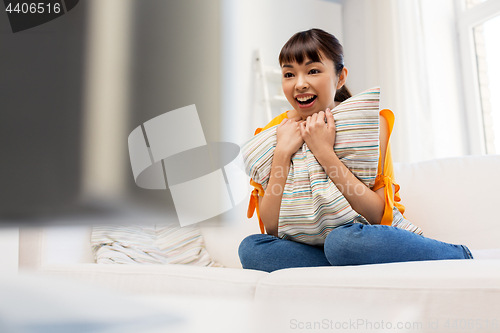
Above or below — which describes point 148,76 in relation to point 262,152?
above

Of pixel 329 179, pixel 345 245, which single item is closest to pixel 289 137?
pixel 329 179

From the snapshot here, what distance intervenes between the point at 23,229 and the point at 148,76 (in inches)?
40.9

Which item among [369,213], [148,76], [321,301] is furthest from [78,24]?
[321,301]

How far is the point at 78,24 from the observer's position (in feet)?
5.73

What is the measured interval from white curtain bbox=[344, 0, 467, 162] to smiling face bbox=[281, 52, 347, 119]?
1430 millimetres

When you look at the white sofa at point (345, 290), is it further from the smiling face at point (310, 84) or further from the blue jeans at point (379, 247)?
the smiling face at point (310, 84)

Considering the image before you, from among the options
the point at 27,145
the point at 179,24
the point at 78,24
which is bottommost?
the point at 27,145

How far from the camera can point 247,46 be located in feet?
7.54

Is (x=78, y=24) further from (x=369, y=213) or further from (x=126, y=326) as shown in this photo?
(x=126, y=326)

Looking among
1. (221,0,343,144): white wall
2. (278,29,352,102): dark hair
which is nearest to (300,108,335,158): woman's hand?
(278,29,352,102): dark hair

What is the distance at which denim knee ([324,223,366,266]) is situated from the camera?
0.68 metres

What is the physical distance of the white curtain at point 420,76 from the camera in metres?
2.16

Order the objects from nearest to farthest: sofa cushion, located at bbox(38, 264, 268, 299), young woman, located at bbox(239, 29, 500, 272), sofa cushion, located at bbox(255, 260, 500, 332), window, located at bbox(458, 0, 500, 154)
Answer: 1. sofa cushion, located at bbox(255, 260, 500, 332)
2. sofa cushion, located at bbox(38, 264, 268, 299)
3. young woman, located at bbox(239, 29, 500, 272)
4. window, located at bbox(458, 0, 500, 154)

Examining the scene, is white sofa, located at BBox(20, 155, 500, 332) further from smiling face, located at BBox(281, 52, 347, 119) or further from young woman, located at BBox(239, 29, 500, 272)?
smiling face, located at BBox(281, 52, 347, 119)
